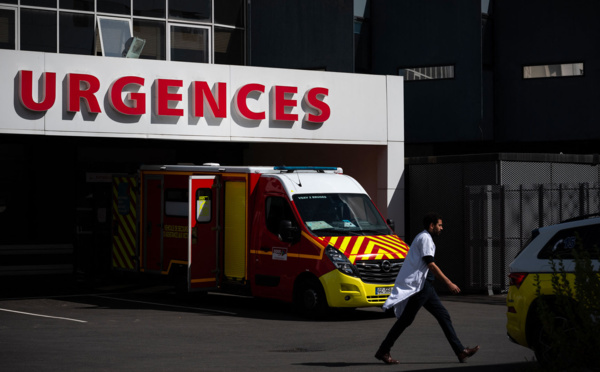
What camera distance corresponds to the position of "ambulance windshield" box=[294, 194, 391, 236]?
16484mm

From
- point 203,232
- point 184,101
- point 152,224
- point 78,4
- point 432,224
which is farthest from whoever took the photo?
point 78,4

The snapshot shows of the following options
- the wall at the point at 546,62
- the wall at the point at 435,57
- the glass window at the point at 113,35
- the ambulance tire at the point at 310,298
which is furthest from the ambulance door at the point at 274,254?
the wall at the point at 546,62

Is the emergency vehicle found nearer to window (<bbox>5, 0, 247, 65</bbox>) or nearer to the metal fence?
the metal fence

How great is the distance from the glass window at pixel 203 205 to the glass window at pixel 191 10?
8.02 meters

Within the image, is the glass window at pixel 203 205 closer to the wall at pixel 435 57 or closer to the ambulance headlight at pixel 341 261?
the ambulance headlight at pixel 341 261

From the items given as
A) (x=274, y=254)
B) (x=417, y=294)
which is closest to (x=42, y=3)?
(x=274, y=254)

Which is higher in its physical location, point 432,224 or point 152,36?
point 152,36

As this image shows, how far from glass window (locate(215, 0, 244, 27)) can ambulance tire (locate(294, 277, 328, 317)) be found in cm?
1086

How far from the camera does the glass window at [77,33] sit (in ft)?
75.5

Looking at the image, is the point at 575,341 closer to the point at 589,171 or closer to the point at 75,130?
the point at 75,130

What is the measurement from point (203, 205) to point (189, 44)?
26.0 feet

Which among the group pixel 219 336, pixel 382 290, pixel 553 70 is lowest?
pixel 219 336

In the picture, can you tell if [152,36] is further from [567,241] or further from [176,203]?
[567,241]

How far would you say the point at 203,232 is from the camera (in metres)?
17.8
